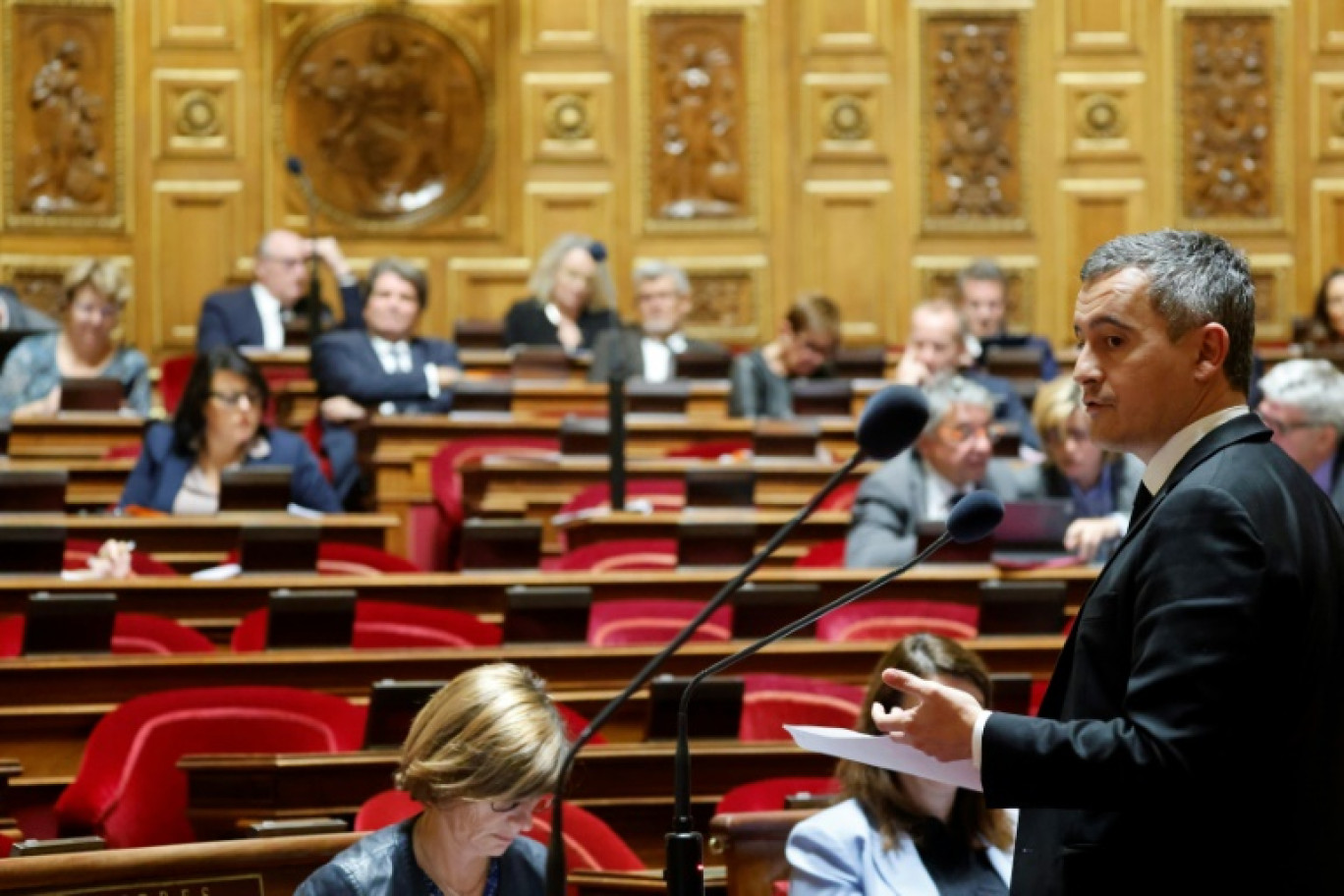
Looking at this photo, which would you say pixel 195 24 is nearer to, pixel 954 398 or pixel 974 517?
pixel 954 398

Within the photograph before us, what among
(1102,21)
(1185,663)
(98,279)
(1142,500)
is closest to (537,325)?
(98,279)

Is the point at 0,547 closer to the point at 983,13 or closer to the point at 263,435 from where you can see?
the point at 263,435

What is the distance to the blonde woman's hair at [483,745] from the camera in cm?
240

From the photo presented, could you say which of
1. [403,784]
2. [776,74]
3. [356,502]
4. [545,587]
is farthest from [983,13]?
[403,784]

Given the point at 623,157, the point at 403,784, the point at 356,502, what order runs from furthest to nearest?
the point at 623,157, the point at 356,502, the point at 403,784

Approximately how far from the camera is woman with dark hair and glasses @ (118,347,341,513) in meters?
5.40

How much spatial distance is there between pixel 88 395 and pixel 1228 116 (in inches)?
218

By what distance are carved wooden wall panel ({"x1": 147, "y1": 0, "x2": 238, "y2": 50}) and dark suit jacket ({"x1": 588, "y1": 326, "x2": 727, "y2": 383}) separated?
2.82 m

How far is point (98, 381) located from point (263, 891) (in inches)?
179

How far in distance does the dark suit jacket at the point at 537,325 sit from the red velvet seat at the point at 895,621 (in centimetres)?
349

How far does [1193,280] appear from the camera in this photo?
178cm

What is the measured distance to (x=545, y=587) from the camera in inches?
170

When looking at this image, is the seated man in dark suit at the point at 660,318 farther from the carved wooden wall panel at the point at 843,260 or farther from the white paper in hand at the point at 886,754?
the white paper in hand at the point at 886,754

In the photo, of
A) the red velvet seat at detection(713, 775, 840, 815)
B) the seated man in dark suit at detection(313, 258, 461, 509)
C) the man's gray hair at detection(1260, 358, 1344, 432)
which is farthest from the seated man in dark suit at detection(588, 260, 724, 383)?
the red velvet seat at detection(713, 775, 840, 815)
